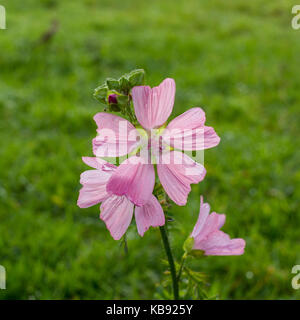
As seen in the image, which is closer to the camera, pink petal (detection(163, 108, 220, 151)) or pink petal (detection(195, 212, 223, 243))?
pink petal (detection(163, 108, 220, 151))

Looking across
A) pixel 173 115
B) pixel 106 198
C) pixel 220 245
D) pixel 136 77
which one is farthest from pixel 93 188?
pixel 173 115

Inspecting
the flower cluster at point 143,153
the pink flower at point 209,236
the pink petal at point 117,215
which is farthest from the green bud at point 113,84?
the pink flower at point 209,236

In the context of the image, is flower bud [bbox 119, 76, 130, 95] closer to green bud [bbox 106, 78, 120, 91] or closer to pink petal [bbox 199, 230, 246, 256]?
green bud [bbox 106, 78, 120, 91]

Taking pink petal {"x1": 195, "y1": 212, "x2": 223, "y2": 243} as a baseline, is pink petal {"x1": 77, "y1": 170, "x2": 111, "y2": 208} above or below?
above

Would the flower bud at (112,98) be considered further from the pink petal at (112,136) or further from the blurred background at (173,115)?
the blurred background at (173,115)

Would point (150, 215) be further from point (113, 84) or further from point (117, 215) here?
point (113, 84)

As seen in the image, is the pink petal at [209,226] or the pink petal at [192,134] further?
the pink petal at [209,226]

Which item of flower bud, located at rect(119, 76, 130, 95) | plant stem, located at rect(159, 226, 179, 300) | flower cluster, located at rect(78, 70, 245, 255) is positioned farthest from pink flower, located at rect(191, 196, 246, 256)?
flower bud, located at rect(119, 76, 130, 95)
